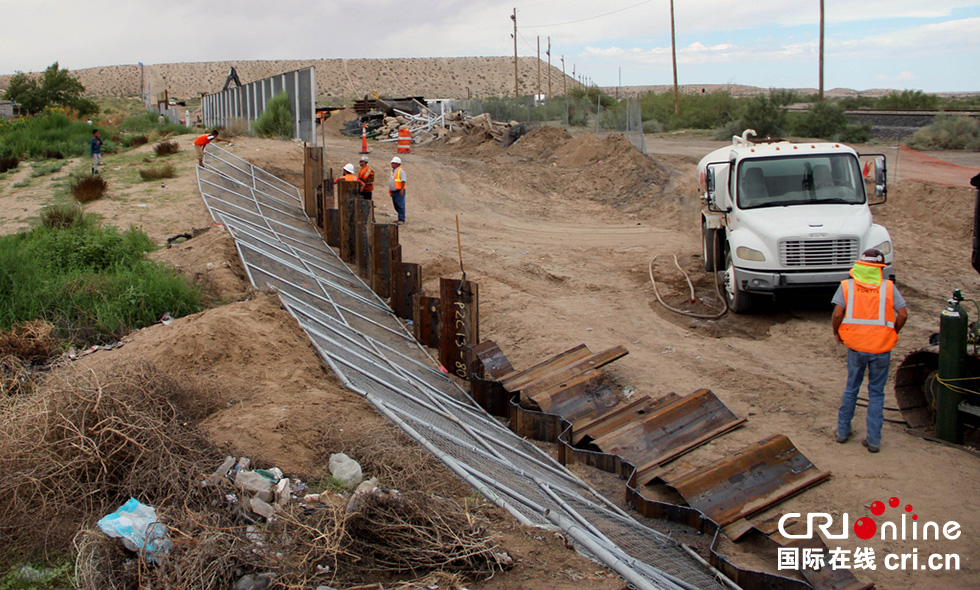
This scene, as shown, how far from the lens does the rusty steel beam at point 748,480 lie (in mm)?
6168

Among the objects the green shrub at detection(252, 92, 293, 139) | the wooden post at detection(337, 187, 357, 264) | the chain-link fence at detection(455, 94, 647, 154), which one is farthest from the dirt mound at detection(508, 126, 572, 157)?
the wooden post at detection(337, 187, 357, 264)

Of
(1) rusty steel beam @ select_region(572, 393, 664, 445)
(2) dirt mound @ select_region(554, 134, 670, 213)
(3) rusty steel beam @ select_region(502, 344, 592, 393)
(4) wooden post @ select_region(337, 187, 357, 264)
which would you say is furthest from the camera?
(2) dirt mound @ select_region(554, 134, 670, 213)

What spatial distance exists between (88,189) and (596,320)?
11.8 meters

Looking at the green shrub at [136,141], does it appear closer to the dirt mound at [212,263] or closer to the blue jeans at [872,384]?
the dirt mound at [212,263]

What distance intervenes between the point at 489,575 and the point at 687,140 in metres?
34.7

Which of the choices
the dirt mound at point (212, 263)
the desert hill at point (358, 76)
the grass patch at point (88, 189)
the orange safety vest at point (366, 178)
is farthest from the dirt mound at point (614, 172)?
the desert hill at point (358, 76)

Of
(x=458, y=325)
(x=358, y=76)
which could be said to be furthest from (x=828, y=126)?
(x=358, y=76)

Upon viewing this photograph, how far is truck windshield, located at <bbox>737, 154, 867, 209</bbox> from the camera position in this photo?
448 inches

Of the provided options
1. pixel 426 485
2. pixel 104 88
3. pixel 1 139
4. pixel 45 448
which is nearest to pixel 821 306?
pixel 426 485

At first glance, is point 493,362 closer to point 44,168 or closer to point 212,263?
point 212,263

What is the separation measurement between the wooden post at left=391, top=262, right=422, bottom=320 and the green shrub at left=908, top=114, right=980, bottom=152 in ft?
80.4

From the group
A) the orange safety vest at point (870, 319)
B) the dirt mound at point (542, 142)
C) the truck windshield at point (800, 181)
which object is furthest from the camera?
the dirt mound at point (542, 142)

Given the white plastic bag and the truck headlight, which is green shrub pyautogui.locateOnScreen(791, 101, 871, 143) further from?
the white plastic bag

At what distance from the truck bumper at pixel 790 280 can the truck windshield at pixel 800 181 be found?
1.37m
